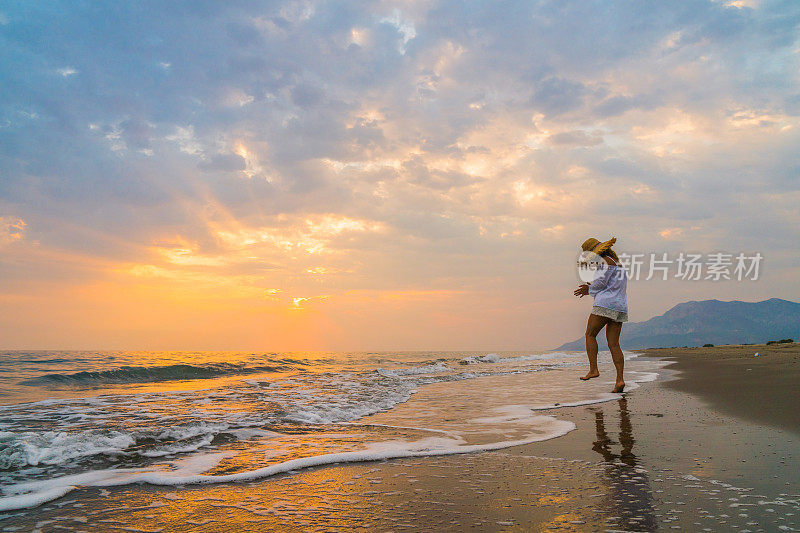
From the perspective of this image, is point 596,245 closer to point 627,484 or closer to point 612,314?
point 612,314

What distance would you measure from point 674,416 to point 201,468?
5.32 meters

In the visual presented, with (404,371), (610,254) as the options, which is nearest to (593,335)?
(610,254)

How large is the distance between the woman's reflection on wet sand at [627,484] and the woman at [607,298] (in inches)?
127

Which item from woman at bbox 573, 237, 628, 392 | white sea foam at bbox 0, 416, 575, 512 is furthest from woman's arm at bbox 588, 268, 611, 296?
white sea foam at bbox 0, 416, 575, 512

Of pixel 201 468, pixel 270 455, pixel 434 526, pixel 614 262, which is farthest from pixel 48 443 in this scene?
pixel 614 262

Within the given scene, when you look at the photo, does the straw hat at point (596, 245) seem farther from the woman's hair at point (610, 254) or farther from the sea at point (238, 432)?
the sea at point (238, 432)

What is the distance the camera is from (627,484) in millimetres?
2943

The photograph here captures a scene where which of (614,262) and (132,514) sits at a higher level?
(614,262)

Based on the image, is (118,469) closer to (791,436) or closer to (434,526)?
(434,526)

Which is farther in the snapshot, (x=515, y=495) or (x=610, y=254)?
(x=610, y=254)

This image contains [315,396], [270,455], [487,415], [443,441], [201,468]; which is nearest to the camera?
[201,468]

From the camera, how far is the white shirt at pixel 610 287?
775 cm

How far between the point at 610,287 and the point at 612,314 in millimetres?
467

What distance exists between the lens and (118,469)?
12.7 ft
